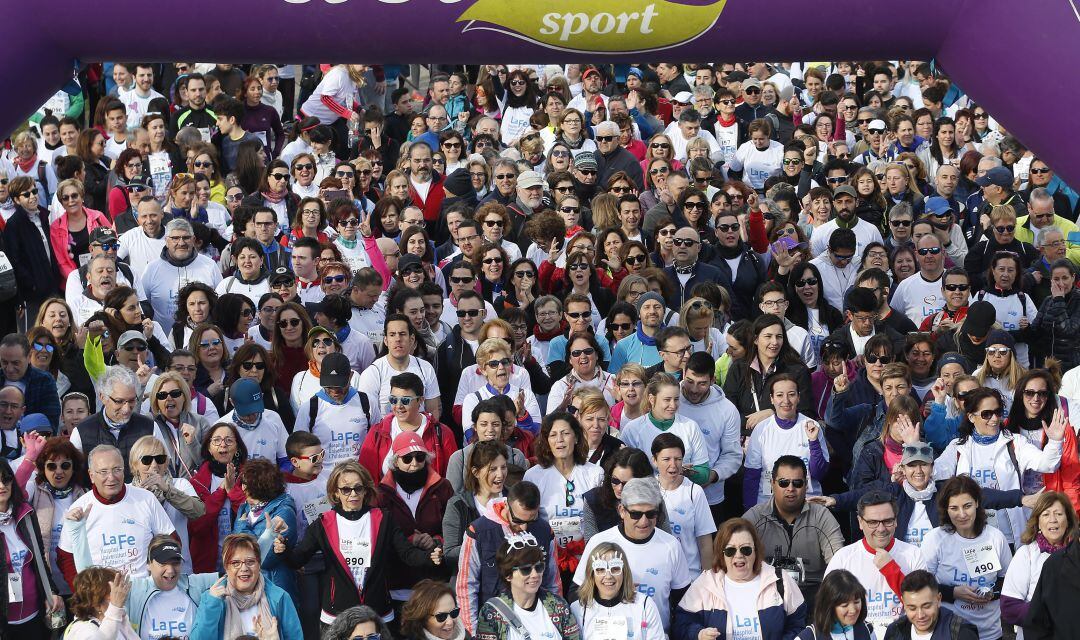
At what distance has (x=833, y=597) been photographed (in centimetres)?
804

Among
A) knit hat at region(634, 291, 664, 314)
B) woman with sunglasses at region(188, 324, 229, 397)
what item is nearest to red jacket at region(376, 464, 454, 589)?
woman with sunglasses at region(188, 324, 229, 397)

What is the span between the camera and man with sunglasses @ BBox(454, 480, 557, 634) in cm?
834

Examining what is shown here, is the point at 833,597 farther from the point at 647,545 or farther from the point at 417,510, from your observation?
the point at 417,510

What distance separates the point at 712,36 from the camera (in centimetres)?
676

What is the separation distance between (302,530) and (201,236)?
416 centimetres

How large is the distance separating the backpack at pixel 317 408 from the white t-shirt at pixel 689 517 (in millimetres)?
1898

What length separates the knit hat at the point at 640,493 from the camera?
8.33m

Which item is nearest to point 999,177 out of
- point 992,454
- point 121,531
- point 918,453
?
point 992,454

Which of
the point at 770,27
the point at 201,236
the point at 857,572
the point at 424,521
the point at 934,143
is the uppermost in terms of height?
the point at 934,143

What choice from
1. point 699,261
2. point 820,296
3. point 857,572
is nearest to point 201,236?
point 699,261

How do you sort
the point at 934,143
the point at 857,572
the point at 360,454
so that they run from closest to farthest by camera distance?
the point at 857,572, the point at 360,454, the point at 934,143

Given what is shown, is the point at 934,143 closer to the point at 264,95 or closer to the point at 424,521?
the point at 264,95

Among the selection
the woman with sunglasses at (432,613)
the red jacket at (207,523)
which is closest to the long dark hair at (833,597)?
the woman with sunglasses at (432,613)

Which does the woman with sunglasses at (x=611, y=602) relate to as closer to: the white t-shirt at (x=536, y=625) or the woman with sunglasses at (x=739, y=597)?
the white t-shirt at (x=536, y=625)
